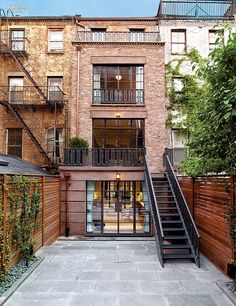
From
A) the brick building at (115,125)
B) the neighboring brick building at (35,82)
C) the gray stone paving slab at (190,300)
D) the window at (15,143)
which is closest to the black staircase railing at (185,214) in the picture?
the brick building at (115,125)

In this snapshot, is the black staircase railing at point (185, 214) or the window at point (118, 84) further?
the window at point (118, 84)

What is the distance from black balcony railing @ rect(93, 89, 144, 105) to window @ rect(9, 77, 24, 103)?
4290 mm

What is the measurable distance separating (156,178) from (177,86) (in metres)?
5.79

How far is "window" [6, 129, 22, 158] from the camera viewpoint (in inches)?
663

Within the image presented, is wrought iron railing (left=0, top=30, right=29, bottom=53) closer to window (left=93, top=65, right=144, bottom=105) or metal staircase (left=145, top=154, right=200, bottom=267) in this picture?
window (left=93, top=65, right=144, bottom=105)

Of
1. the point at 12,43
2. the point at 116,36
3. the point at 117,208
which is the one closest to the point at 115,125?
the point at 117,208

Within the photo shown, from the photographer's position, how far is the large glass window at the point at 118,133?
1583cm

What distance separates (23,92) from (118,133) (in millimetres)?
5813

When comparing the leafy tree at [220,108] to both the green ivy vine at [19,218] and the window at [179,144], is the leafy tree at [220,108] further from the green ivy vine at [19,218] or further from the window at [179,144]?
the window at [179,144]

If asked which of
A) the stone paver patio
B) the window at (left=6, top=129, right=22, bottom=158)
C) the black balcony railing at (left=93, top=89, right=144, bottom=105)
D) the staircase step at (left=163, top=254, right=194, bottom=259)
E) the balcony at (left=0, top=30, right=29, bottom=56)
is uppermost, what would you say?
the balcony at (left=0, top=30, right=29, bottom=56)

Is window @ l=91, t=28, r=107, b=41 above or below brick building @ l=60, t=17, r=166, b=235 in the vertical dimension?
above

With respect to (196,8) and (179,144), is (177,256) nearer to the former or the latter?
(179,144)

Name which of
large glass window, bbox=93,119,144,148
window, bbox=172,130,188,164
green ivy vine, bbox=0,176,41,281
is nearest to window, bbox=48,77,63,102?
large glass window, bbox=93,119,144,148

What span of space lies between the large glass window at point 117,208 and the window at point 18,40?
8981 mm
